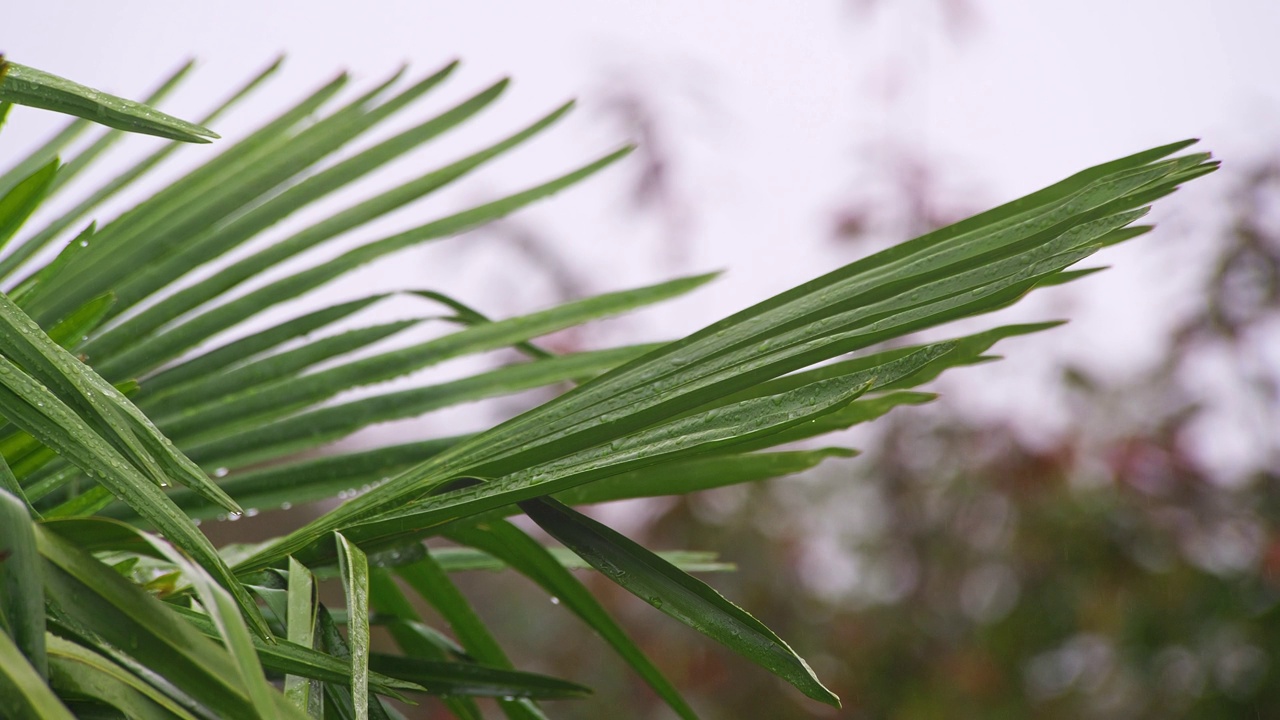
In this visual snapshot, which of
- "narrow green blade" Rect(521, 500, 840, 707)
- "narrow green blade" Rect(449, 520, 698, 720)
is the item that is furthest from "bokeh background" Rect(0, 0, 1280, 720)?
"narrow green blade" Rect(521, 500, 840, 707)

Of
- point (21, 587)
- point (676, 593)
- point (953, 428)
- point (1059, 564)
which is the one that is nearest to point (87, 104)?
point (21, 587)

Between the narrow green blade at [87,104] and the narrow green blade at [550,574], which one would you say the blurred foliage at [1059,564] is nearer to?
the narrow green blade at [550,574]

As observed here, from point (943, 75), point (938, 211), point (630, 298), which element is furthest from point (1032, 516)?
point (630, 298)

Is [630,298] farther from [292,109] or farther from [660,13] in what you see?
[660,13]

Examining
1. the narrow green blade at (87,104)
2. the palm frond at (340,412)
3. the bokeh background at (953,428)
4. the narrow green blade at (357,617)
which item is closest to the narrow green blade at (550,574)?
the palm frond at (340,412)

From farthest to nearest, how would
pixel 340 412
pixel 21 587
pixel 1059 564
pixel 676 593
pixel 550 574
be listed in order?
pixel 1059 564 → pixel 340 412 → pixel 550 574 → pixel 676 593 → pixel 21 587

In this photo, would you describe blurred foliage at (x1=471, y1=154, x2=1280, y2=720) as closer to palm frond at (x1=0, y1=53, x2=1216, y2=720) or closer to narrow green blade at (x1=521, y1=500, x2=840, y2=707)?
palm frond at (x1=0, y1=53, x2=1216, y2=720)

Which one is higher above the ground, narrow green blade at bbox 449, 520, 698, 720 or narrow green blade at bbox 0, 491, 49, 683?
narrow green blade at bbox 0, 491, 49, 683

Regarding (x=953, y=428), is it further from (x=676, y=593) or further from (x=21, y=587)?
(x=21, y=587)
